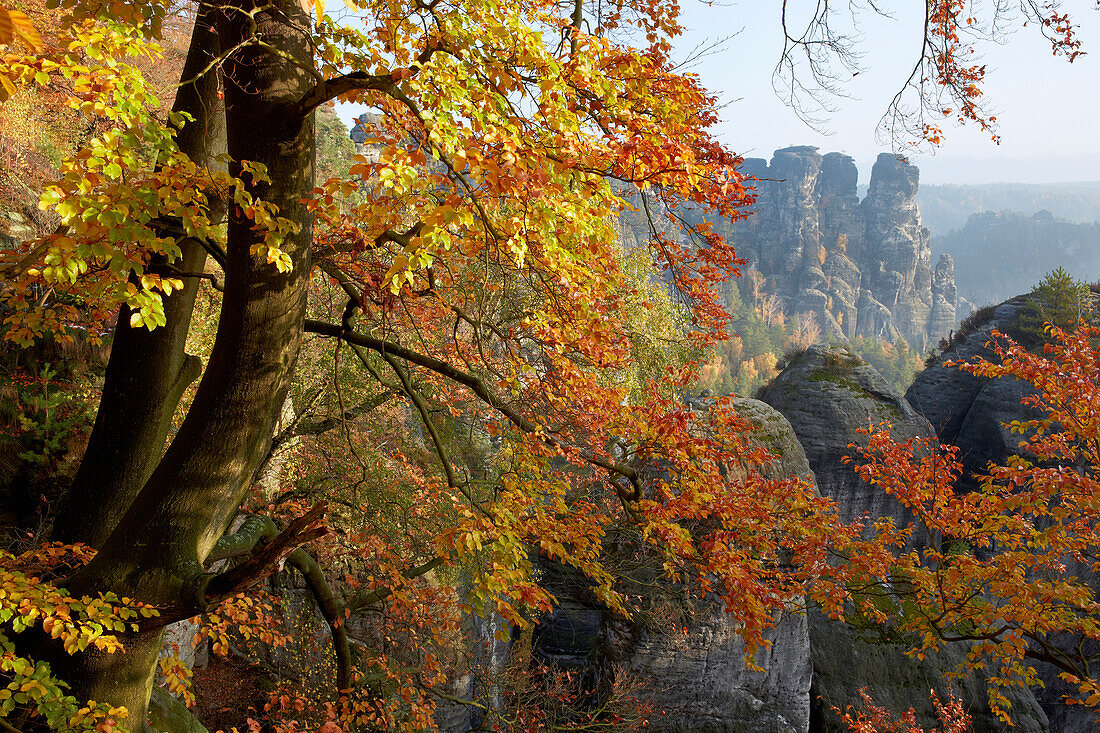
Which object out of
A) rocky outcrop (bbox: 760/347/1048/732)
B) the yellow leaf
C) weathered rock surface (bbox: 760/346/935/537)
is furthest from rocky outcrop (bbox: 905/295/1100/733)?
the yellow leaf

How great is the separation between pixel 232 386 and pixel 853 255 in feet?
367

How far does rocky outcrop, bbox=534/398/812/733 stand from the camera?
10.4m

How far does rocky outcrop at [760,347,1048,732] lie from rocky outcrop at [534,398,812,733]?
1.41m

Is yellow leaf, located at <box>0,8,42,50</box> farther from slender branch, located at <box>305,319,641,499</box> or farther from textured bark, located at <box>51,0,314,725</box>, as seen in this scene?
slender branch, located at <box>305,319,641,499</box>

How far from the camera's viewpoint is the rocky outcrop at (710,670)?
1037 centimetres

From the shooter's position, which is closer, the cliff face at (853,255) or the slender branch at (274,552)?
the slender branch at (274,552)

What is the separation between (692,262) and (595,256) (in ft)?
2.99

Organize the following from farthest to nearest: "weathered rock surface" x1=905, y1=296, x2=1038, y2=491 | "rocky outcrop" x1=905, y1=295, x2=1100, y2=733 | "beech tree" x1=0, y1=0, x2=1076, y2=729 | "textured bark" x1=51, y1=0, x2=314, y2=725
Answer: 1. "weathered rock surface" x1=905, y1=296, x2=1038, y2=491
2. "rocky outcrop" x1=905, y1=295, x2=1100, y2=733
3. "textured bark" x1=51, y1=0, x2=314, y2=725
4. "beech tree" x1=0, y1=0, x2=1076, y2=729

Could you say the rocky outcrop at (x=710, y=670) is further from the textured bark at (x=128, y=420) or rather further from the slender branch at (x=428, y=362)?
the textured bark at (x=128, y=420)

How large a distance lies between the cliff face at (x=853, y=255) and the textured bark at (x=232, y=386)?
9722 centimetres

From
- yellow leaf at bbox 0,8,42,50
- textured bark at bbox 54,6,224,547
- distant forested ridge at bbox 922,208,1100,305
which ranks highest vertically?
distant forested ridge at bbox 922,208,1100,305

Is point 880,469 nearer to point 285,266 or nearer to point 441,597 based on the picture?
point 441,597

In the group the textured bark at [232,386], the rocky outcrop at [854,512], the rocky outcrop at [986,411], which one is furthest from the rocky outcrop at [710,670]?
the rocky outcrop at [986,411]

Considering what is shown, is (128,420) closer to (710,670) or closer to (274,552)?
(274,552)
